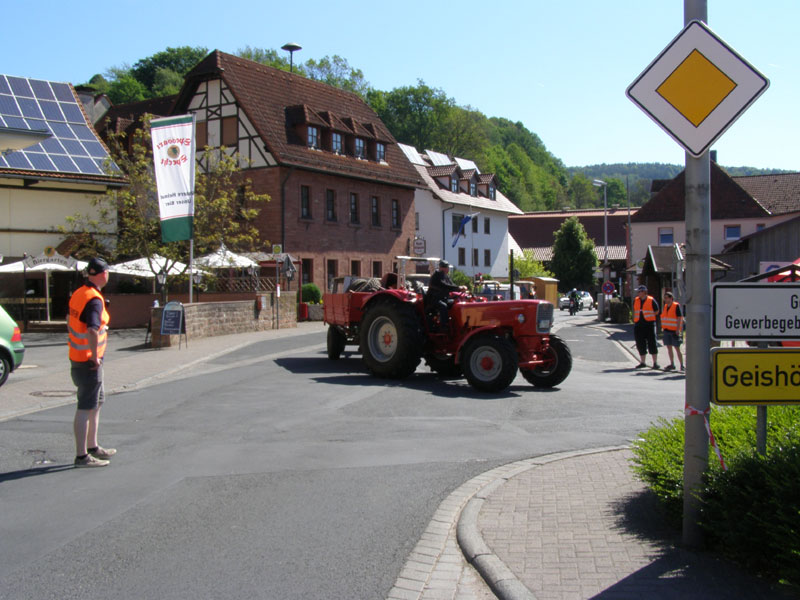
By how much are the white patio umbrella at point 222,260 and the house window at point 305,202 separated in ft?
28.5

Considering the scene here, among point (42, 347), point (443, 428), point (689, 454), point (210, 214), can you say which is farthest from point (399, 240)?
point (689, 454)

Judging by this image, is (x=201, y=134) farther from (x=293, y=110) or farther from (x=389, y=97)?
(x=389, y=97)

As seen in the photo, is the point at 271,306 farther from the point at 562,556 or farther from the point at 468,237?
the point at 468,237

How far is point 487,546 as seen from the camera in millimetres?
5082

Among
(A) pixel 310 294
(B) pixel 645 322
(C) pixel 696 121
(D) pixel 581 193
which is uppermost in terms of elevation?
(D) pixel 581 193

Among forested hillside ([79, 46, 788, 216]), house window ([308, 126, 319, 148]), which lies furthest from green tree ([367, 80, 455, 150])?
house window ([308, 126, 319, 148])

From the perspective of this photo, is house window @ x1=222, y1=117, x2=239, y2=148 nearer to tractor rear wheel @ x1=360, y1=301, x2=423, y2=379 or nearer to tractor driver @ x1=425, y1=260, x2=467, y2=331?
tractor rear wheel @ x1=360, y1=301, x2=423, y2=379

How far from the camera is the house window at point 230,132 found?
37.4 meters

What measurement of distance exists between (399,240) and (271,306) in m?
18.8

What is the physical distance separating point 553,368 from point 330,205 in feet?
91.7

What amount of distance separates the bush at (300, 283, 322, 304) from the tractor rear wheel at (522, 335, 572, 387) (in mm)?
22454

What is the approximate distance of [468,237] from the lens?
58.6m

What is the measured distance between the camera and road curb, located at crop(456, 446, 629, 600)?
4363 millimetres

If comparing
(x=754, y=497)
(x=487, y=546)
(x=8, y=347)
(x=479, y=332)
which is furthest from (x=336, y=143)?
(x=754, y=497)
